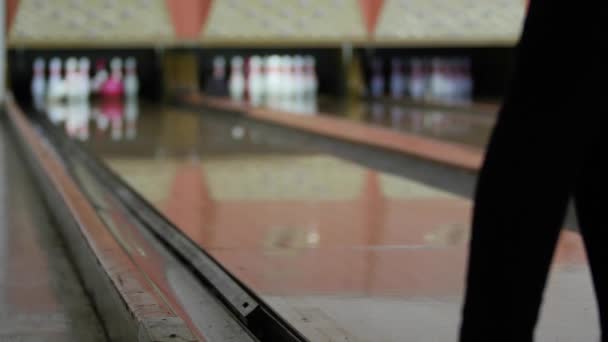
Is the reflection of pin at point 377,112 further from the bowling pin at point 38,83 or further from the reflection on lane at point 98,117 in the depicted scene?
the bowling pin at point 38,83

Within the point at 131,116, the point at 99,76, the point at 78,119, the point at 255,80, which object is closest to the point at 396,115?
the point at 131,116

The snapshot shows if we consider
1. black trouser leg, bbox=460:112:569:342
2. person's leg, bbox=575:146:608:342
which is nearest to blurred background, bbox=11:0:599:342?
person's leg, bbox=575:146:608:342

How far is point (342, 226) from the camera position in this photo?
2229 mm

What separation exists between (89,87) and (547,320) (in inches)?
253

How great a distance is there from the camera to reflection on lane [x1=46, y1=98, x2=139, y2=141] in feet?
15.4

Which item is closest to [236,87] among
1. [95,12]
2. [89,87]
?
[89,87]

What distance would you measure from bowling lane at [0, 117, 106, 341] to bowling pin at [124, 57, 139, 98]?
15.4 ft

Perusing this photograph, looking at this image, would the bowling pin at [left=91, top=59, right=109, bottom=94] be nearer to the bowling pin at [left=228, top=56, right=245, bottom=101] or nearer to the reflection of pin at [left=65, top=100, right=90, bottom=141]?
the reflection of pin at [left=65, top=100, right=90, bottom=141]

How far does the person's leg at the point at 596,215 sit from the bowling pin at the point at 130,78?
21.4ft

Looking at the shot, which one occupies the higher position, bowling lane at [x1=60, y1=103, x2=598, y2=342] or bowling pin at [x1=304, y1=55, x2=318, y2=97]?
bowling lane at [x1=60, y1=103, x2=598, y2=342]

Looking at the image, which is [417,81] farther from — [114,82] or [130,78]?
[114,82]

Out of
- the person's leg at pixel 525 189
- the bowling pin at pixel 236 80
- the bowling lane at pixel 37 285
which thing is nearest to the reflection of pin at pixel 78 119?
the bowling pin at pixel 236 80

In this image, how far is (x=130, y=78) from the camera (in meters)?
7.42

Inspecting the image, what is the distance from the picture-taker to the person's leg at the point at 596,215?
1053mm
